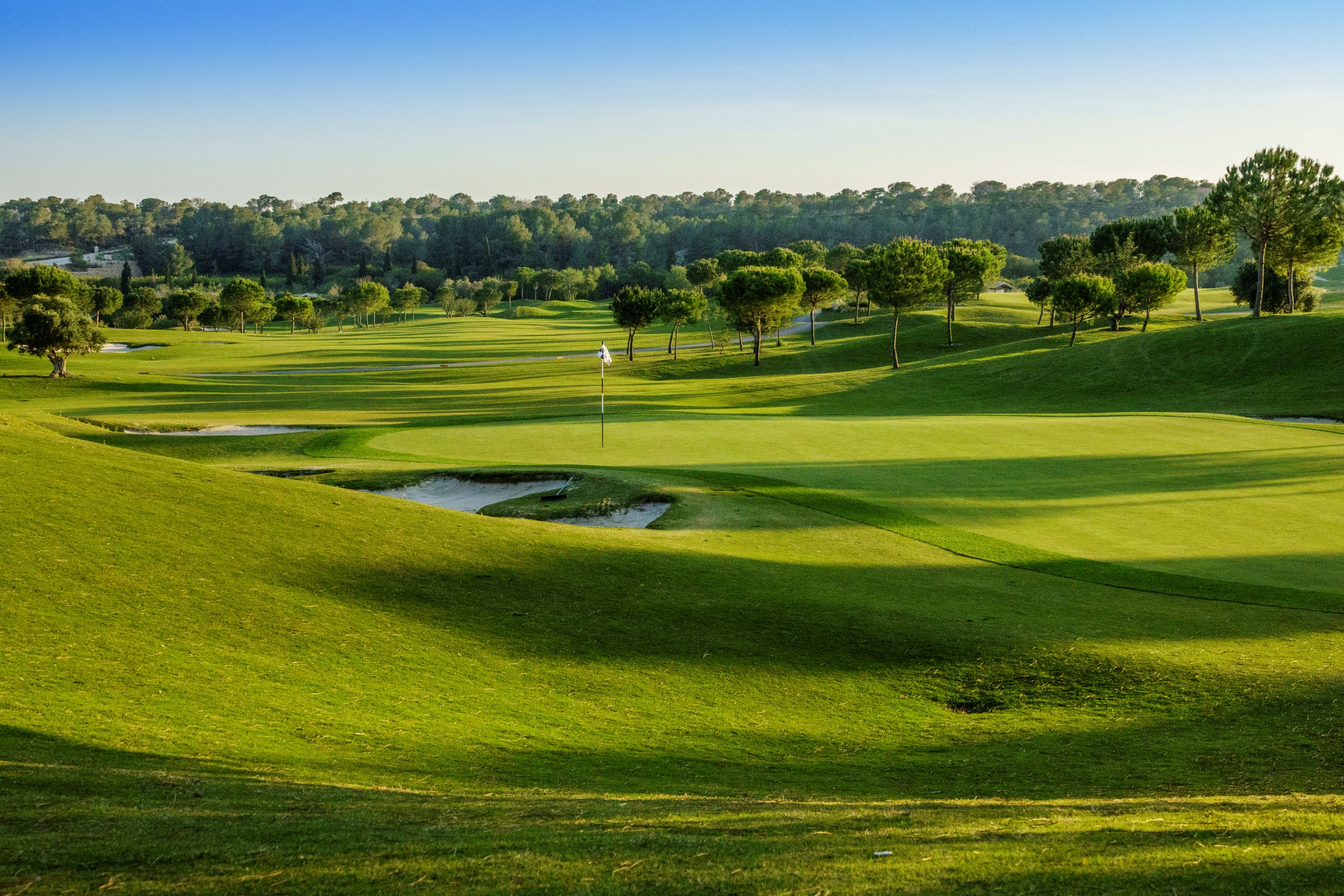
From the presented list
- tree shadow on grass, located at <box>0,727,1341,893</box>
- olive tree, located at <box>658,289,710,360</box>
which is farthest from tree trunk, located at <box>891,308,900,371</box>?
tree shadow on grass, located at <box>0,727,1341,893</box>

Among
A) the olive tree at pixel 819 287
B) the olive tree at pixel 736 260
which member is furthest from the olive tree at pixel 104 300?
the olive tree at pixel 819 287

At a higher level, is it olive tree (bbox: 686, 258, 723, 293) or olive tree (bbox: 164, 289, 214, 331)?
olive tree (bbox: 686, 258, 723, 293)

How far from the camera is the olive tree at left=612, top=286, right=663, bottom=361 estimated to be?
85.1 m

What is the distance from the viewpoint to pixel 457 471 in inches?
1022

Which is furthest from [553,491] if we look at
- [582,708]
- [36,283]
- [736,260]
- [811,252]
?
[811,252]

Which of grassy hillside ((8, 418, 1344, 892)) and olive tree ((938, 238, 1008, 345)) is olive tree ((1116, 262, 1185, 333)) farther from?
grassy hillside ((8, 418, 1344, 892))


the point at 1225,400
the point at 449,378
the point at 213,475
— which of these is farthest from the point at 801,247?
the point at 213,475

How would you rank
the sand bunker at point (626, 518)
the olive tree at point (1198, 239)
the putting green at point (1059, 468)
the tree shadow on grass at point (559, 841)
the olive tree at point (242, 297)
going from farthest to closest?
the olive tree at point (242, 297)
the olive tree at point (1198, 239)
the sand bunker at point (626, 518)
the putting green at point (1059, 468)
the tree shadow on grass at point (559, 841)

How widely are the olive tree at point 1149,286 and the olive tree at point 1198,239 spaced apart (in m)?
6.36

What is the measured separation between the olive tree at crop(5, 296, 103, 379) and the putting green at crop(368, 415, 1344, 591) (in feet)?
122

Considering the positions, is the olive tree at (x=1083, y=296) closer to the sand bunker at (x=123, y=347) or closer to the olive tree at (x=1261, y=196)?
the olive tree at (x=1261, y=196)

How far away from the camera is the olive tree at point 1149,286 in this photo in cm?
7638

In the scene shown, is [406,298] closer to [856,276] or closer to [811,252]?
[811,252]

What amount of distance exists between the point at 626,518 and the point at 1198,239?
279 feet
